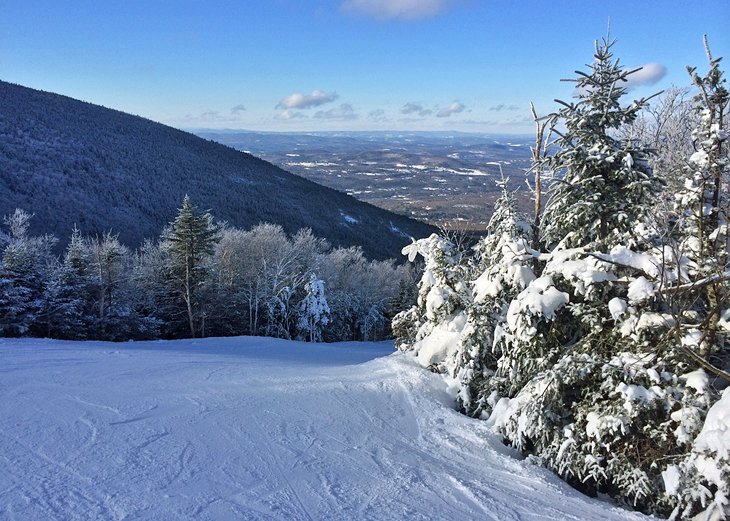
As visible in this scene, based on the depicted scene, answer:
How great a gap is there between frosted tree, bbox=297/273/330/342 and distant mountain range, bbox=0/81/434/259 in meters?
41.3

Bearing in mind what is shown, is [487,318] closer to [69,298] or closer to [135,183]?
[69,298]

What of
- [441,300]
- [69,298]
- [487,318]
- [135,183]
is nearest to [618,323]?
[487,318]

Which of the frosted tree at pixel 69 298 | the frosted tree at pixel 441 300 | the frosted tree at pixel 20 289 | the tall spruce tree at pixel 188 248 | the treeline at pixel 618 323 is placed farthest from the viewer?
the tall spruce tree at pixel 188 248

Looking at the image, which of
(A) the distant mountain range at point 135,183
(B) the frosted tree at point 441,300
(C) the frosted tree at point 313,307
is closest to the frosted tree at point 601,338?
(B) the frosted tree at point 441,300

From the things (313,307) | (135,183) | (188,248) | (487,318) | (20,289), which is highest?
(487,318)

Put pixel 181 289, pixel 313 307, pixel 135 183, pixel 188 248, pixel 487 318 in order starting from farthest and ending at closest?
pixel 135 183
pixel 313 307
pixel 181 289
pixel 188 248
pixel 487 318

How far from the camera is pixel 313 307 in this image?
100.0 ft

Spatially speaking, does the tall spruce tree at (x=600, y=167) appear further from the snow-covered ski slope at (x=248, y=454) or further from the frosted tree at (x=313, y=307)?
the frosted tree at (x=313, y=307)

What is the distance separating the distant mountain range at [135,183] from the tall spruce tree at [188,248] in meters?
40.4

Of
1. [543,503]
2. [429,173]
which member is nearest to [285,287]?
[543,503]

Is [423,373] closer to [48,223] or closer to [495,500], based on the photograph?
[495,500]

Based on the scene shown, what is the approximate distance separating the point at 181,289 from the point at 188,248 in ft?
9.90

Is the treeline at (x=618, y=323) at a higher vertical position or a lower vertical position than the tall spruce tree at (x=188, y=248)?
higher

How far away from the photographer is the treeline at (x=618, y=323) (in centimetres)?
530
